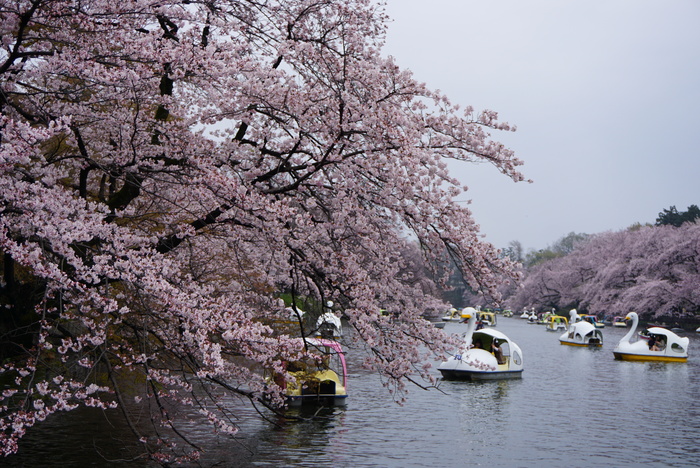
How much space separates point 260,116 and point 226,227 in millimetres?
1803

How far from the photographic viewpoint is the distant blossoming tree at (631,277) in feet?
223

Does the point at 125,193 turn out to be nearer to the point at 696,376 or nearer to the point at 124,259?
the point at 124,259

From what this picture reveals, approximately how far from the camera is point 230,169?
394 inches

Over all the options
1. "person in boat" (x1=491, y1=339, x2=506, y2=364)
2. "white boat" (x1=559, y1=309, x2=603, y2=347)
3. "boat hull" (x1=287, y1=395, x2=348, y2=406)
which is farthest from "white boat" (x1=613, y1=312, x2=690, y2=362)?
"boat hull" (x1=287, y1=395, x2=348, y2=406)

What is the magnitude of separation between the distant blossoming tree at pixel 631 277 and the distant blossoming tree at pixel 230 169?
61520mm

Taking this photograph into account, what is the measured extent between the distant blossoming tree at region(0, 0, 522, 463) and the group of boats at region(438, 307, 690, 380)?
4.25m

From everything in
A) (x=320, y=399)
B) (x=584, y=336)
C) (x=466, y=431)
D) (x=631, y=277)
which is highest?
(x=631, y=277)

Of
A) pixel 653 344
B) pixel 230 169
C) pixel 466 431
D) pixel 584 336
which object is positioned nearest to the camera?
pixel 230 169

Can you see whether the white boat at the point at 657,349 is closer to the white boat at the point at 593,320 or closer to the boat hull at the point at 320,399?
the boat hull at the point at 320,399

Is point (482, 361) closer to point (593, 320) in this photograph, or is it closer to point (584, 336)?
point (584, 336)

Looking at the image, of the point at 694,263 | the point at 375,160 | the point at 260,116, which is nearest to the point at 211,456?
the point at 260,116

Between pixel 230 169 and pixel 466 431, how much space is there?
12678mm

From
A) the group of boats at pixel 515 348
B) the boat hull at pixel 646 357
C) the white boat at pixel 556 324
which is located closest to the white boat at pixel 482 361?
the group of boats at pixel 515 348

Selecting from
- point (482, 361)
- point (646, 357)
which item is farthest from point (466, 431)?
point (646, 357)
